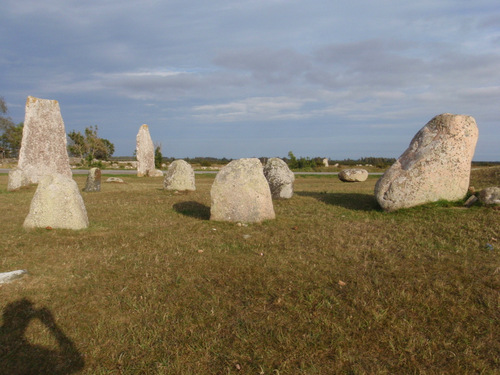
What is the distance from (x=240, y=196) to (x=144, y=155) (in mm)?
22814

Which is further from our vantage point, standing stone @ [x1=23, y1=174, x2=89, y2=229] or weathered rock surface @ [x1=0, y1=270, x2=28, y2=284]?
standing stone @ [x1=23, y1=174, x2=89, y2=229]

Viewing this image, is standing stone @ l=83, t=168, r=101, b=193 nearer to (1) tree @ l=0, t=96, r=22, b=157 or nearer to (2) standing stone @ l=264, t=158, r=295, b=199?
(2) standing stone @ l=264, t=158, r=295, b=199

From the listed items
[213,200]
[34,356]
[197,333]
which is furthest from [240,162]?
[34,356]

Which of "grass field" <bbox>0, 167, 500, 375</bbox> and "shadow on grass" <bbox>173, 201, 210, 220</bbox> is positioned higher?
"shadow on grass" <bbox>173, 201, 210, 220</bbox>

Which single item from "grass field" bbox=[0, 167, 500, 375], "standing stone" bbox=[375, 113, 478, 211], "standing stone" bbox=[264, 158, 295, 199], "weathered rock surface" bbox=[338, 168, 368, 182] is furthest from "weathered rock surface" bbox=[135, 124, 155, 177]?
"standing stone" bbox=[375, 113, 478, 211]

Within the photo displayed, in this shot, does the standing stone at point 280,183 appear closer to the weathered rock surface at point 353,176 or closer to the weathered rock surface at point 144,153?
the weathered rock surface at point 353,176

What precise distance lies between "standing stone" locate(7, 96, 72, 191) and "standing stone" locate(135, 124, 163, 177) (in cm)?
1158

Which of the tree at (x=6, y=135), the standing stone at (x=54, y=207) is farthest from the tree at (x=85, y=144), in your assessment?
the standing stone at (x=54, y=207)

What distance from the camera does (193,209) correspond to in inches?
469

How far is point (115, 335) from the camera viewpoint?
405 centimetres

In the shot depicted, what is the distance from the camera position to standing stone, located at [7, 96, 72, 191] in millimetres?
17453

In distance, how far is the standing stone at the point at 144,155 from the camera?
30172 millimetres

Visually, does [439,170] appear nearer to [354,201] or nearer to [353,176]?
[354,201]

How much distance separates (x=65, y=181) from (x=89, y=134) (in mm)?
52479
